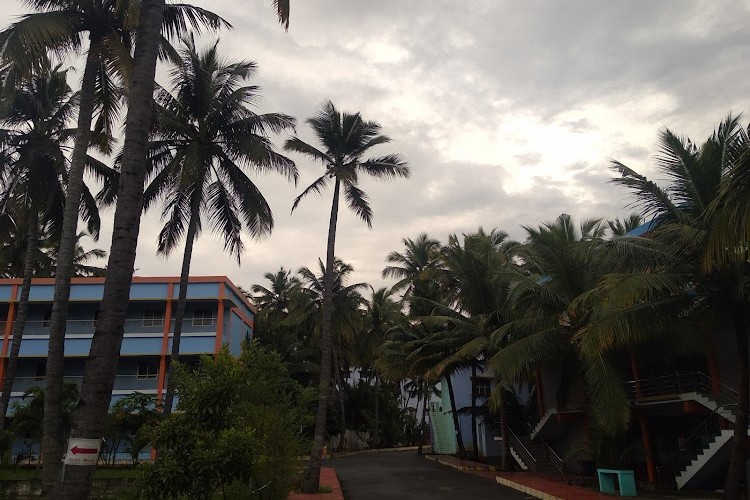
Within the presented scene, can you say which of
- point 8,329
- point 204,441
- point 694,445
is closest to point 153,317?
point 8,329

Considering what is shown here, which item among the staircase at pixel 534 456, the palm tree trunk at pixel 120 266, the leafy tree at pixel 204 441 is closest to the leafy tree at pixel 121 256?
the palm tree trunk at pixel 120 266

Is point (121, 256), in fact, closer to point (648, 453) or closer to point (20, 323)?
point (20, 323)

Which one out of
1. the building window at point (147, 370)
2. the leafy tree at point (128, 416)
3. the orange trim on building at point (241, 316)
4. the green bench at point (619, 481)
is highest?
the orange trim on building at point (241, 316)

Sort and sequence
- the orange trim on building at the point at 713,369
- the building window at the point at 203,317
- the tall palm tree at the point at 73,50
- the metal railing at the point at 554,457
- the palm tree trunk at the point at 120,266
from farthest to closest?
1. the building window at the point at 203,317
2. the metal railing at the point at 554,457
3. the orange trim on building at the point at 713,369
4. the tall palm tree at the point at 73,50
5. the palm tree trunk at the point at 120,266

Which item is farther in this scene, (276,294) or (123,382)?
(276,294)

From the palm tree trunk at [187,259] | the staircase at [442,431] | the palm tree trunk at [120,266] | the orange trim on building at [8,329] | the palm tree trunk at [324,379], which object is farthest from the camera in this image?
the staircase at [442,431]

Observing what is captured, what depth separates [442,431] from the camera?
38375mm

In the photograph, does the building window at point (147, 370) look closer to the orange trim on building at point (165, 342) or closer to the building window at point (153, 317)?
the orange trim on building at point (165, 342)

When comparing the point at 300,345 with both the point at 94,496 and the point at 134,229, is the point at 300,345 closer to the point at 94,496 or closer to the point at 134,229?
the point at 94,496

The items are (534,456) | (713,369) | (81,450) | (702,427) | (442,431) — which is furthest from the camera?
(442,431)

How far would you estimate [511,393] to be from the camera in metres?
25.3

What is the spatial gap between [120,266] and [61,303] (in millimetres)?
6851

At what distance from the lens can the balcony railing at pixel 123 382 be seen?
94.1 ft

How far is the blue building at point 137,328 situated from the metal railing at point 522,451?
1435cm
